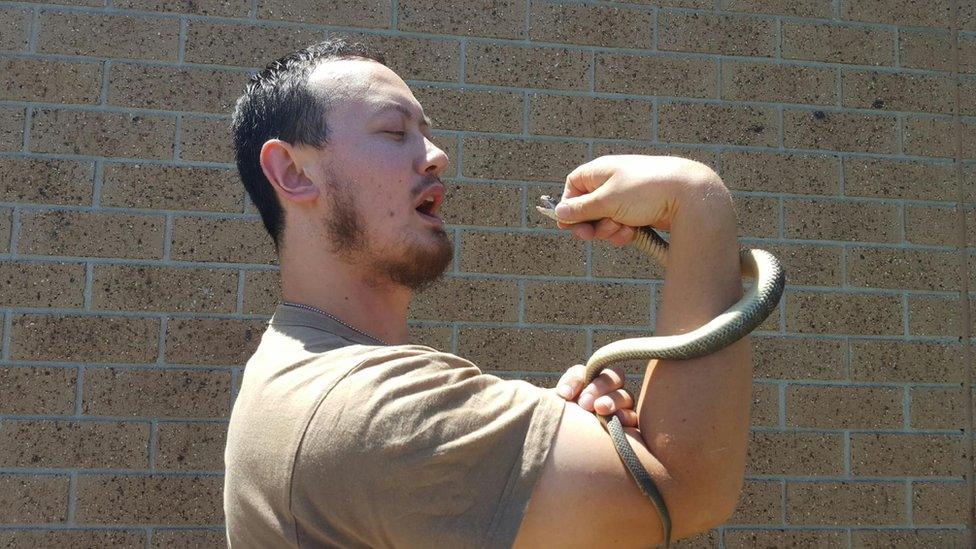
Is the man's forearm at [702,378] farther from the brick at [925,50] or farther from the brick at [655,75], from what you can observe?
the brick at [925,50]

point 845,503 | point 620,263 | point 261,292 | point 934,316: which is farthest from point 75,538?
point 934,316

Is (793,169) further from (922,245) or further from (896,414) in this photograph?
(896,414)

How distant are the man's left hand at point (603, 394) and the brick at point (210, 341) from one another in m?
1.83

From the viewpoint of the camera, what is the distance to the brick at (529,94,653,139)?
3.43 m

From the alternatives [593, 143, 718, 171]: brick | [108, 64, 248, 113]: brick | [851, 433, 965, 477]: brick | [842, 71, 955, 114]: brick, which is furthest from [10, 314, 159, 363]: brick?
[842, 71, 955, 114]: brick

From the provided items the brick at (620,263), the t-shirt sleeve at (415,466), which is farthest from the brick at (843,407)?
the t-shirt sleeve at (415,466)

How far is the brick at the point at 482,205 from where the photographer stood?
131 inches

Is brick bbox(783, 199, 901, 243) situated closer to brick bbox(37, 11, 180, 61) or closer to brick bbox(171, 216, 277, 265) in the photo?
brick bbox(171, 216, 277, 265)

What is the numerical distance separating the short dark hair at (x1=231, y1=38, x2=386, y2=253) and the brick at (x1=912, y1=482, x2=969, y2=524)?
8.88ft

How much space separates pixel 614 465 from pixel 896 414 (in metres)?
2.53

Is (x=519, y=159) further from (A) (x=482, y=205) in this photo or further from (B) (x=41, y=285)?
(B) (x=41, y=285)

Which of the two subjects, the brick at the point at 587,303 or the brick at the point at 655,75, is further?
the brick at the point at 655,75

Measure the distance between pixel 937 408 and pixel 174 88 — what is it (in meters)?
3.11

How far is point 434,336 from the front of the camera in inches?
129
